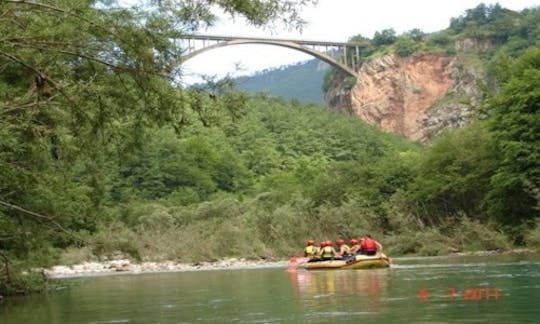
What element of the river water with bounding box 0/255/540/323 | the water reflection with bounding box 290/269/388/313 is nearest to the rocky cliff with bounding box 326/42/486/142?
the water reflection with bounding box 290/269/388/313

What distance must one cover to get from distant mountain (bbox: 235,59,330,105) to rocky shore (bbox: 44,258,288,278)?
102687mm

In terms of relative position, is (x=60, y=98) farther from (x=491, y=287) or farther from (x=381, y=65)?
(x=381, y=65)

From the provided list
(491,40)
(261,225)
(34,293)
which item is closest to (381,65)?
(491,40)

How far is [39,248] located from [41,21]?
12.4 m

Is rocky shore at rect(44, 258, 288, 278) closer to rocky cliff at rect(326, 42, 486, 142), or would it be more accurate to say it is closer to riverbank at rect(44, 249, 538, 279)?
riverbank at rect(44, 249, 538, 279)

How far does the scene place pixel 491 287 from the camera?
15.9 m

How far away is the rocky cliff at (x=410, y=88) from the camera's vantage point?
98062 millimetres

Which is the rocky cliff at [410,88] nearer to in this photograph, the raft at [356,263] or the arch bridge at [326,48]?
the arch bridge at [326,48]

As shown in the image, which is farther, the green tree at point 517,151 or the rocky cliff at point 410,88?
the rocky cliff at point 410,88

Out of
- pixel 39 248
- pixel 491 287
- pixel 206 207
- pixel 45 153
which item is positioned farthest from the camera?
pixel 206 207

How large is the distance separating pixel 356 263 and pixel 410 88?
77.3 m

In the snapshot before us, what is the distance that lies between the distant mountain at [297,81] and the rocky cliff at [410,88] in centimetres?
3818

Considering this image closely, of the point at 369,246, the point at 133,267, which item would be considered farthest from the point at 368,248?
the point at 133,267
